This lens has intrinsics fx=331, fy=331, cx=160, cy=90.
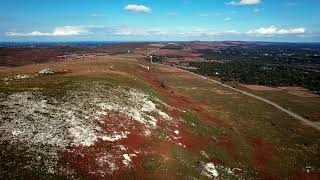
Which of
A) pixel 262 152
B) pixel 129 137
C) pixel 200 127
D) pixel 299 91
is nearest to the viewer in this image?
pixel 129 137

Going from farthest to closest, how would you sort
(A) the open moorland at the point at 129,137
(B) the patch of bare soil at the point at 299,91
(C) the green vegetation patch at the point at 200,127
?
1. (B) the patch of bare soil at the point at 299,91
2. (C) the green vegetation patch at the point at 200,127
3. (A) the open moorland at the point at 129,137

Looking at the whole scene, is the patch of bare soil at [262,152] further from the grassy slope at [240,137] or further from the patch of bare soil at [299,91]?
the patch of bare soil at [299,91]

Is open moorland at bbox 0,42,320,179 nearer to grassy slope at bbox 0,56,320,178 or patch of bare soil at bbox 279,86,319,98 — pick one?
grassy slope at bbox 0,56,320,178

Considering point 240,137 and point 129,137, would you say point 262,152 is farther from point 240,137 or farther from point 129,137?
point 129,137

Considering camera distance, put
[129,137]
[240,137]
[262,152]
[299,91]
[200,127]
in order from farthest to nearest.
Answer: [299,91] < [240,137] < [200,127] < [262,152] < [129,137]

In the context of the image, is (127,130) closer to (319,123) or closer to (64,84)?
(64,84)

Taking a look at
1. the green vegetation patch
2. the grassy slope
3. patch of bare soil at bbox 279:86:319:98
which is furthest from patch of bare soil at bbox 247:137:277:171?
patch of bare soil at bbox 279:86:319:98

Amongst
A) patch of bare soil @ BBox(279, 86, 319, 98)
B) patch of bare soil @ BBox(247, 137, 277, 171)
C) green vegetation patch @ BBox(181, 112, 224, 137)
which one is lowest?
patch of bare soil @ BBox(279, 86, 319, 98)

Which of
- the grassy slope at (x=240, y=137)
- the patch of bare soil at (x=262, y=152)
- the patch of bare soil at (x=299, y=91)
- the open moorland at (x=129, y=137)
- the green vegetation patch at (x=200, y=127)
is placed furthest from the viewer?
the patch of bare soil at (x=299, y=91)

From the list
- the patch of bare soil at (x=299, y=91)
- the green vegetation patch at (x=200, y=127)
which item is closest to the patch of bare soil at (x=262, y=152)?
the green vegetation patch at (x=200, y=127)

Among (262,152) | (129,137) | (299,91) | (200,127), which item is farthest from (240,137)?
(299,91)

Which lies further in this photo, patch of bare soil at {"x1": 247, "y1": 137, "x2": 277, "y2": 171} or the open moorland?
patch of bare soil at {"x1": 247, "y1": 137, "x2": 277, "y2": 171}
